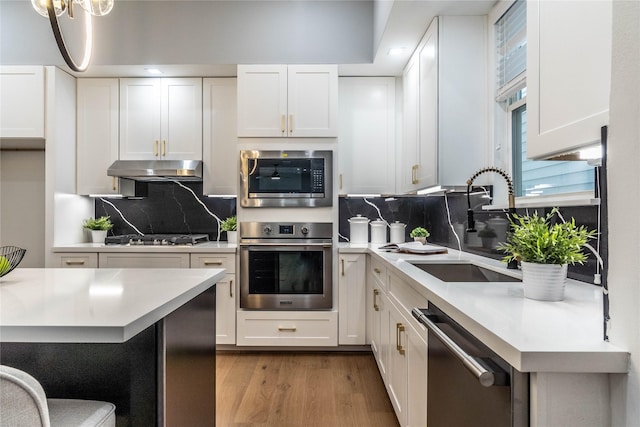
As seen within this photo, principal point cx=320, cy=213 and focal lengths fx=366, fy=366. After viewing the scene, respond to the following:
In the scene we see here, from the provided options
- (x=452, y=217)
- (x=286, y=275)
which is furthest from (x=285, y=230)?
(x=452, y=217)

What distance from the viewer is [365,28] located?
122 inches

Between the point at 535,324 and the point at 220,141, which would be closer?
the point at 535,324

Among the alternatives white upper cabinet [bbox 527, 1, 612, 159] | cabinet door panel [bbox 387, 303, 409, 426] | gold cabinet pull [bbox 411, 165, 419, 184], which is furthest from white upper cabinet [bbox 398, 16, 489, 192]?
white upper cabinet [bbox 527, 1, 612, 159]

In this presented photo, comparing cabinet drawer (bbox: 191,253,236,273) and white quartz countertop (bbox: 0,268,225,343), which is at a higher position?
white quartz countertop (bbox: 0,268,225,343)

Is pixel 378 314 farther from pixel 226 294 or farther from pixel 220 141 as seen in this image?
pixel 220 141

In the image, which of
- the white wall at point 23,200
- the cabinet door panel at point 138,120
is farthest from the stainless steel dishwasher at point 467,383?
the white wall at point 23,200

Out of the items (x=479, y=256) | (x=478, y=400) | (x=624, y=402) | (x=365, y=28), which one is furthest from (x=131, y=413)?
(x=365, y=28)

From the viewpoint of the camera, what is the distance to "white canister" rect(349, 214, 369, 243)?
3.38 meters

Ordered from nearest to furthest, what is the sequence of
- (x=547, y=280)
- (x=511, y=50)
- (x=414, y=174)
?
(x=547, y=280) < (x=511, y=50) < (x=414, y=174)

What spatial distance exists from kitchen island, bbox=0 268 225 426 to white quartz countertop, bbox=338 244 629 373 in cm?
81

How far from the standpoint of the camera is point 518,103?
6.71ft

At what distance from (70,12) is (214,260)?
192 cm

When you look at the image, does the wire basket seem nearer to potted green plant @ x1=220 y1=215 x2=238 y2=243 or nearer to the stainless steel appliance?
the stainless steel appliance

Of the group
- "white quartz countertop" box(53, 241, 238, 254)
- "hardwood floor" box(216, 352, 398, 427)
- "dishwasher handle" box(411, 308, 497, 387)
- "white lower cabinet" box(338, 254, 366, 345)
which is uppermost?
"white quartz countertop" box(53, 241, 238, 254)
